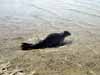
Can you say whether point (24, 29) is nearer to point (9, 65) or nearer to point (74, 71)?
point (9, 65)

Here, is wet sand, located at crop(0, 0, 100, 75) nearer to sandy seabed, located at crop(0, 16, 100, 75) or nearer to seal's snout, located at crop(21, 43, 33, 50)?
sandy seabed, located at crop(0, 16, 100, 75)

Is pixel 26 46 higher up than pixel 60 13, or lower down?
higher up

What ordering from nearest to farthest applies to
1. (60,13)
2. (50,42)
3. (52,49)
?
(52,49), (50,42), (60,13)

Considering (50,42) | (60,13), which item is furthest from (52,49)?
(60,13)

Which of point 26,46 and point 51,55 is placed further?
point 26,46

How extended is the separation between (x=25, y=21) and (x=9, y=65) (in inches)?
227

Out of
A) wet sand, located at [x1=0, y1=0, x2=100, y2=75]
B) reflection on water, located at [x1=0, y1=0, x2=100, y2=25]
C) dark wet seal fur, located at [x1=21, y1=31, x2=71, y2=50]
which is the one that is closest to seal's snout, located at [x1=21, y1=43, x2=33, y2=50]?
dark wet seal fur, located at [x1=21, y1=31, x2=71, y2=50]

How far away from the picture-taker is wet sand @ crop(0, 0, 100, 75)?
5.67m

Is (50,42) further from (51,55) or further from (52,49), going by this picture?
(51,55)

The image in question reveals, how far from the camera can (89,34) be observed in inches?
342

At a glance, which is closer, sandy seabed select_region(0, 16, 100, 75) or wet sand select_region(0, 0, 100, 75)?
sandy seabed select_region(0, 16, 100, 75)

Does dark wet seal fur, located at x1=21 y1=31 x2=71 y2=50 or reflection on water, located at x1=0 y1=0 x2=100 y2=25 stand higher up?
dark wet seal fur, located at x1=21 y1=31 x2=71 y2=50

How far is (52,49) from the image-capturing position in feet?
23.4

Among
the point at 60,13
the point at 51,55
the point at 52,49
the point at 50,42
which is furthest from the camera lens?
the point at 60,13
